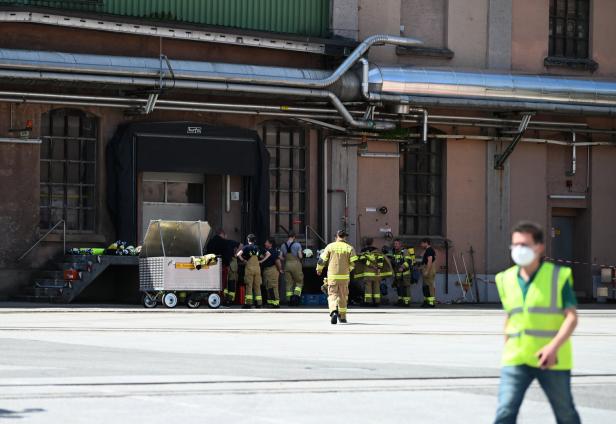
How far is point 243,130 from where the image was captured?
118ft

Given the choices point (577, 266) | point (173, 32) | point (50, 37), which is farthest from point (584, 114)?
point (50, 37)

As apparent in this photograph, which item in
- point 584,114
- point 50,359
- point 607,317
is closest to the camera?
point 50,359

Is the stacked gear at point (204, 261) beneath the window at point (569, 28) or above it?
beneath

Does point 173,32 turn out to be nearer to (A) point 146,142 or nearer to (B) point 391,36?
(A) point 146,142

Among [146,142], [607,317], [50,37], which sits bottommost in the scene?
[607,317]

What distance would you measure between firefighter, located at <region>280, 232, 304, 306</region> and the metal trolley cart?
8.86 feet

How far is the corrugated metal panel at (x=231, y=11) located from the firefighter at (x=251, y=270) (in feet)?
19.1

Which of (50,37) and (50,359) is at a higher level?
(50,37)

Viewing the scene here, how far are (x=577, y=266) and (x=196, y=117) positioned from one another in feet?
40.1

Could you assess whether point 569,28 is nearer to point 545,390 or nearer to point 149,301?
point 149,301

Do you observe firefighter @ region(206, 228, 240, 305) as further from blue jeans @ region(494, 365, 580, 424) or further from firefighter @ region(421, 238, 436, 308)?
blue jeans @ region(494, 365, 580, 424)

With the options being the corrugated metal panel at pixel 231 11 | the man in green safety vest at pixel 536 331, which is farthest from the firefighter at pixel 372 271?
the man in green safety vest at pixel 536 331

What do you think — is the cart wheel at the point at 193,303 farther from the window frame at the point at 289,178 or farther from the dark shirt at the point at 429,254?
the dark shirt at the point at 429,254

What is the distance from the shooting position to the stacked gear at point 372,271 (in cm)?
3528
